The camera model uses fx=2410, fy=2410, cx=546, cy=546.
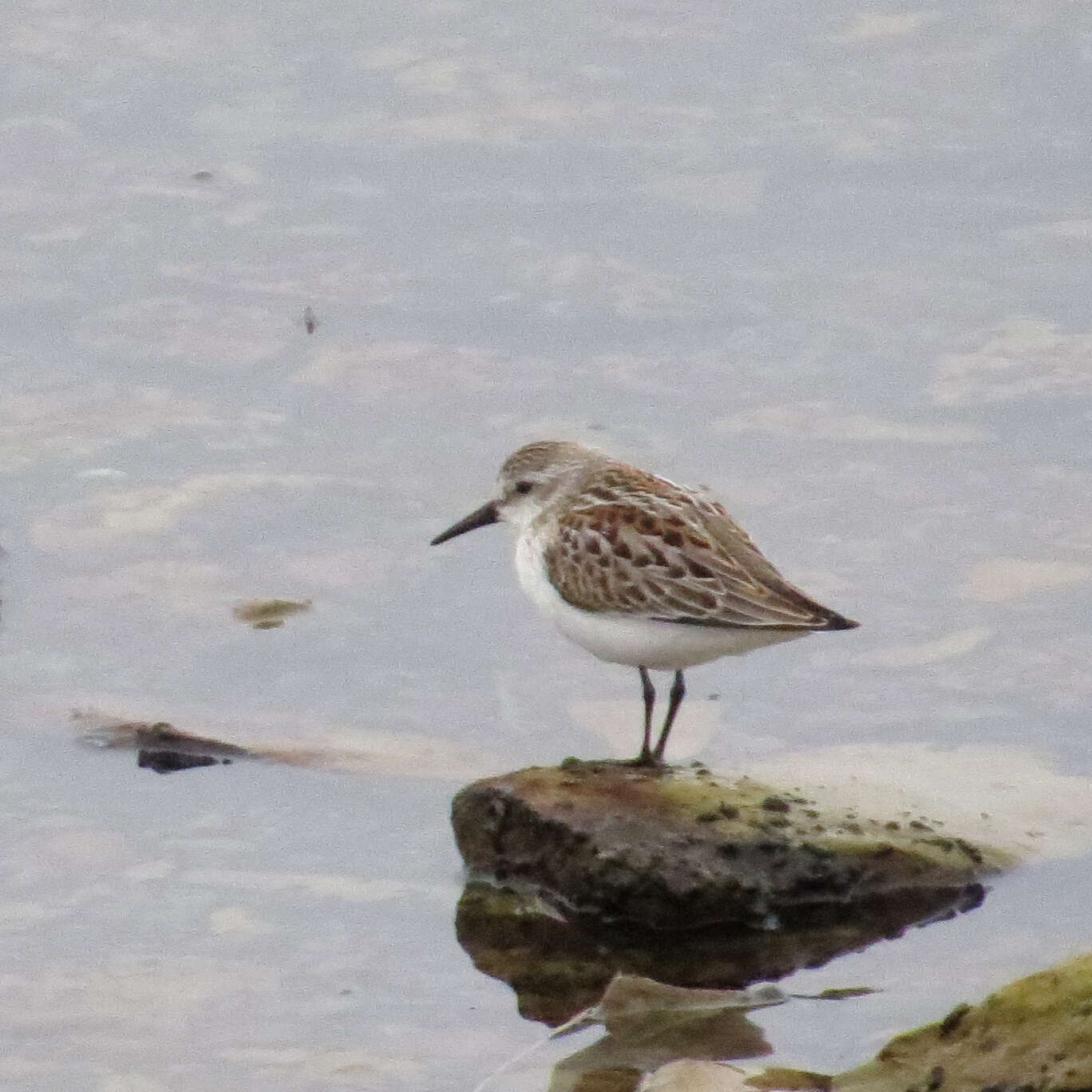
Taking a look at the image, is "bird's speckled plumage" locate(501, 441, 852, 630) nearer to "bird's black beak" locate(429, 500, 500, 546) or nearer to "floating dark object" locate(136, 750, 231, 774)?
"bird's black beak" locate(429, 500, 500, 546)

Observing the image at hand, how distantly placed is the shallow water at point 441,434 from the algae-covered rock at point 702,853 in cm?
21

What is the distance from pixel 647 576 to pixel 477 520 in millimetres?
1381

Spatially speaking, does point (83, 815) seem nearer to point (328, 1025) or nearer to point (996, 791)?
point (328, 1025)

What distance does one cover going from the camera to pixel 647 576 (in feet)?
26.3

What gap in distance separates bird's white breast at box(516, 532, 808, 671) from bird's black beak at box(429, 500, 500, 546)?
2.33 feet

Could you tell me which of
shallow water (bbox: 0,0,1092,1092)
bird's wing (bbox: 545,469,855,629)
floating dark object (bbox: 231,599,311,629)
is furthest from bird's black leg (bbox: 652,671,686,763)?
floating dark object (bbox: 231,599,311,629)

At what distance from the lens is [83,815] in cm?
820

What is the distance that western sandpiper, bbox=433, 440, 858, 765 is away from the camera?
7.85 meters

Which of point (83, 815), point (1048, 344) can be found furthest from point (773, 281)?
point (83, 815)

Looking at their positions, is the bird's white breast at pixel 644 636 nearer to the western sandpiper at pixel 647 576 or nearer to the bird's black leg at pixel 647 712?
the western sandpiper at pixel 647 576

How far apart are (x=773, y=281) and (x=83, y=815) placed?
580 cm

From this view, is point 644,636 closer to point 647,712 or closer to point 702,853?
point 647,712

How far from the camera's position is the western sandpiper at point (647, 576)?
7852 mm

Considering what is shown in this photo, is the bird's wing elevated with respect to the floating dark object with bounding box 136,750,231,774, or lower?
elevated
